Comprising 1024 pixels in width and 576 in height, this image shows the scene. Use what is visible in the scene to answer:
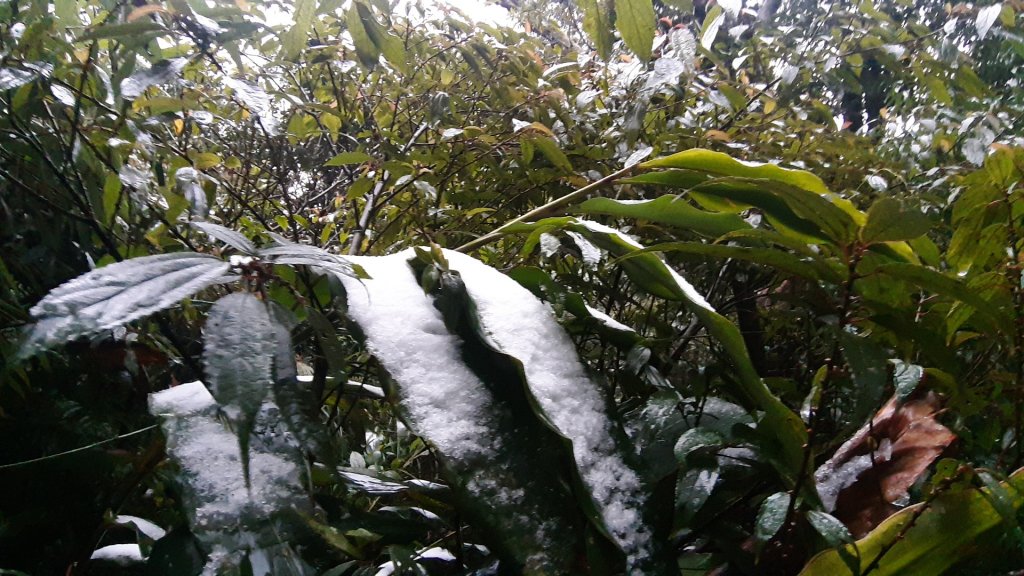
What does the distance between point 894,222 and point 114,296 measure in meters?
0.44

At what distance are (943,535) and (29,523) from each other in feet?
2.42

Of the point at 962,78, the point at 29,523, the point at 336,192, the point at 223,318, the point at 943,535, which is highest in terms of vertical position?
the point at 962,78

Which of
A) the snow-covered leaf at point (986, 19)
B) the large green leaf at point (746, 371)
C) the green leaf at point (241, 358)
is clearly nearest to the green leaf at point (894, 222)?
the large green leaf at point (746, 371)

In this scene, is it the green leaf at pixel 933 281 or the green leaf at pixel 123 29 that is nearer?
the green leaf at pixel 933 281

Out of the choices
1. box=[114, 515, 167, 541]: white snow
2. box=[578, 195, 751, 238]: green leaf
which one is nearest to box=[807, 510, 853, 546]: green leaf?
box=[578, 195, 751, 238]: green leaf

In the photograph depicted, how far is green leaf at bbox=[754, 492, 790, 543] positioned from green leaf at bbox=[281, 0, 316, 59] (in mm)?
579

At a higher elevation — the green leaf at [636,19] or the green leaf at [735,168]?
the green leaf at [636,19]

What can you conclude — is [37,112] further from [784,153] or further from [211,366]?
[784,153]

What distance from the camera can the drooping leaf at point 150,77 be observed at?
0.60m

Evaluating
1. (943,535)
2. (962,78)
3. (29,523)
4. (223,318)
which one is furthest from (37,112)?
(962,78)

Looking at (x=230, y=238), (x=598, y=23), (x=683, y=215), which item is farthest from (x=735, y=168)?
(x=230, y=238)

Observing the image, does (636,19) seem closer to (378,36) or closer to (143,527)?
(378,36)

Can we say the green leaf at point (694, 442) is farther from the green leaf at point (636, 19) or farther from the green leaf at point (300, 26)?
the green leaf at point (300, 26)

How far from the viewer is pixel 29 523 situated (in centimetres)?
58
